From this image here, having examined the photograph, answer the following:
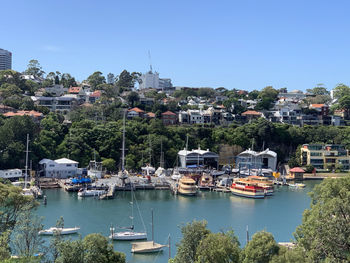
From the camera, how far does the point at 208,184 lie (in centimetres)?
4791

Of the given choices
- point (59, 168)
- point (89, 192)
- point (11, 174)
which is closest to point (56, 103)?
point (59, 168)

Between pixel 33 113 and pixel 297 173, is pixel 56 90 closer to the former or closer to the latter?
pixel 33 113

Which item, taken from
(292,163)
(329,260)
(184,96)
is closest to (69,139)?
(292,163)

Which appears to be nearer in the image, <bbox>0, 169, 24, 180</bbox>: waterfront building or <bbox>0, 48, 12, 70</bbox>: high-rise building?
<bbox>0, 169, 24, 180</bbox>: waterfront building

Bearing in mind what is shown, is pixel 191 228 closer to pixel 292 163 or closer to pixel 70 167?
pixel 70 167

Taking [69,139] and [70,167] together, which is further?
[69,139]

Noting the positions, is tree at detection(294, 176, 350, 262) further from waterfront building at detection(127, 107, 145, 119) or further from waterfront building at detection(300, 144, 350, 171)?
waterfront building at detection(127, 107, 145, 119)

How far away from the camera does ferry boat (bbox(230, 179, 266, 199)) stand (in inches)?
1672

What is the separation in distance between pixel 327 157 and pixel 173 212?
30933mm

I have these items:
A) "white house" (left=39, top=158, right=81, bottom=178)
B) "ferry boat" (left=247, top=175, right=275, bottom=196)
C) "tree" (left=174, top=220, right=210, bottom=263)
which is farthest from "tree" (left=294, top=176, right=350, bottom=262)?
"white house" (left=39, top=158, right=81, bottom=178)

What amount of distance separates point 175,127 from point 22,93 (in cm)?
2862

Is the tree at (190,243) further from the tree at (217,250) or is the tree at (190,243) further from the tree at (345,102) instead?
the tree at (345,102)

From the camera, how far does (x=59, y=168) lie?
4881cm

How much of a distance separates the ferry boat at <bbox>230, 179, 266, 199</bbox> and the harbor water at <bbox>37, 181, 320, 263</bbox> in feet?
2.41
